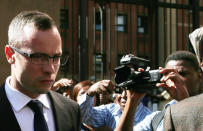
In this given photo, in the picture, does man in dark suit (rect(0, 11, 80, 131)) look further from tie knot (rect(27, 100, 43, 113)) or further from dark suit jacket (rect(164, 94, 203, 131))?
dark suit jacket (rect(164, 94, 203, 131))

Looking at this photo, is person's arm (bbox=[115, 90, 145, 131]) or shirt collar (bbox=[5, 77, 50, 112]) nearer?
shirt collar (bbox=[5, 77, 50, 112])

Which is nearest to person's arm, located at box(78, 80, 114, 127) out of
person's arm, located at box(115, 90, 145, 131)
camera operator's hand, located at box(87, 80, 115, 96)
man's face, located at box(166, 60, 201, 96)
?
camera operator's hand, located at box(87, 80, 115, 96)

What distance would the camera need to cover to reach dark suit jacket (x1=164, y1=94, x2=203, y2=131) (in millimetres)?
1739

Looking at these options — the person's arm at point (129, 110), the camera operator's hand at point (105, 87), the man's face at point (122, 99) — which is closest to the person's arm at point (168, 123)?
the person's arm at point (129, 110)

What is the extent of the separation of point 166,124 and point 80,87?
2.81m

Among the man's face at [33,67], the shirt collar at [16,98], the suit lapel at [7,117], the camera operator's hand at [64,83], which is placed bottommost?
the camera operator's hand at [64,83]

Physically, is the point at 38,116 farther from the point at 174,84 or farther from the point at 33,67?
the point at 174,84

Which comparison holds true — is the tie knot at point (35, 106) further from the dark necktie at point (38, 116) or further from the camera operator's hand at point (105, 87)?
the camera operator's hand at point (105, 87)

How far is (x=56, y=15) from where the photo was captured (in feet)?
18.9

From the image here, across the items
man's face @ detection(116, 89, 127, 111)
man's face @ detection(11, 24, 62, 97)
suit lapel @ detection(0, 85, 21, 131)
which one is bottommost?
man's face @ detection(116, 89, 127, 111)

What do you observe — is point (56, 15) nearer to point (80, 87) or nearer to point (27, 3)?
point (27, 3)

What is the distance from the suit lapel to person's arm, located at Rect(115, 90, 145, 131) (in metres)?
0.84

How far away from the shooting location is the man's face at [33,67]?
206 centimetres

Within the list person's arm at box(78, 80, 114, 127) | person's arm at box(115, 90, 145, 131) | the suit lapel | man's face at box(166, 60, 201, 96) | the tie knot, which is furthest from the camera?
man's face at box(166, 60, 201, 96)
